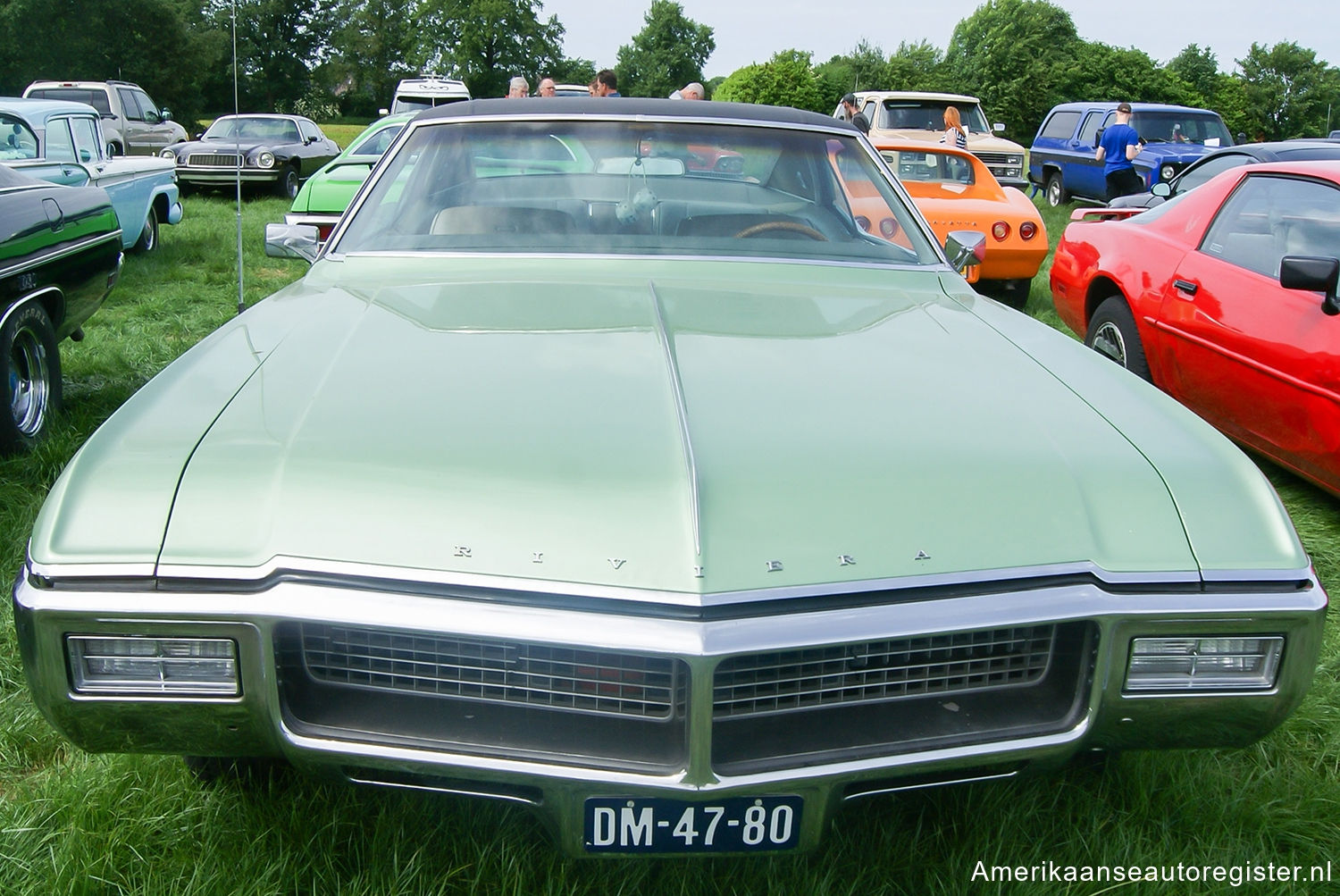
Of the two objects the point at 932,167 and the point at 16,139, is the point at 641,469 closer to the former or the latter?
the point at 16,139

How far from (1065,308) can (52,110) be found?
6.95 m

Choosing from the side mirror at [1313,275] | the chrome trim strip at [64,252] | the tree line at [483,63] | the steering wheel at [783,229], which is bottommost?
the chrome trim strip at [64,252]

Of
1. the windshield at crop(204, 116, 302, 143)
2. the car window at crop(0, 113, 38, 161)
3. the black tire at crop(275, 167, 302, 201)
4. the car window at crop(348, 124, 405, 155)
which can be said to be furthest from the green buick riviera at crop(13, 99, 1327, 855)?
the windshield at crop(204, 116, 302, 143)

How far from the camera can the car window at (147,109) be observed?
1778 centimetres

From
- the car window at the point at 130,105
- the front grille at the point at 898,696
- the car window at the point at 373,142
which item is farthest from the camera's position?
the car window at the point at 130,105

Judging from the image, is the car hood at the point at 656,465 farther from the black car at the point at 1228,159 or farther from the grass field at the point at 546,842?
the black car at the point at 1228,159

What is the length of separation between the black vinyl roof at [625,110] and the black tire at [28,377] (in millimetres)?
1989

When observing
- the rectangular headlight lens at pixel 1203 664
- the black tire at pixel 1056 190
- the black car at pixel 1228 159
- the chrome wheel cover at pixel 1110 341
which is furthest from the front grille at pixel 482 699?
the black tire at pixel 1056 190

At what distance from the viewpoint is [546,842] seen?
208cm

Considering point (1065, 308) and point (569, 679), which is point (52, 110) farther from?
point (569, 679)

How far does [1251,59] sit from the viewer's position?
47.5 m

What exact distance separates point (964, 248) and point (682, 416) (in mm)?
1810

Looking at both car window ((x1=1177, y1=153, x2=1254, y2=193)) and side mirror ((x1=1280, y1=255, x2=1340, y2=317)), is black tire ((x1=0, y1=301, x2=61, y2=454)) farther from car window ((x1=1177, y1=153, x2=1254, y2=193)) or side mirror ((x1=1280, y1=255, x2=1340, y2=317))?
car window ((x1=1177, y1=153, x2=1254, y2=193))

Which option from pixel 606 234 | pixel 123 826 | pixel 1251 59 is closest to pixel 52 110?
pixel 606 234
